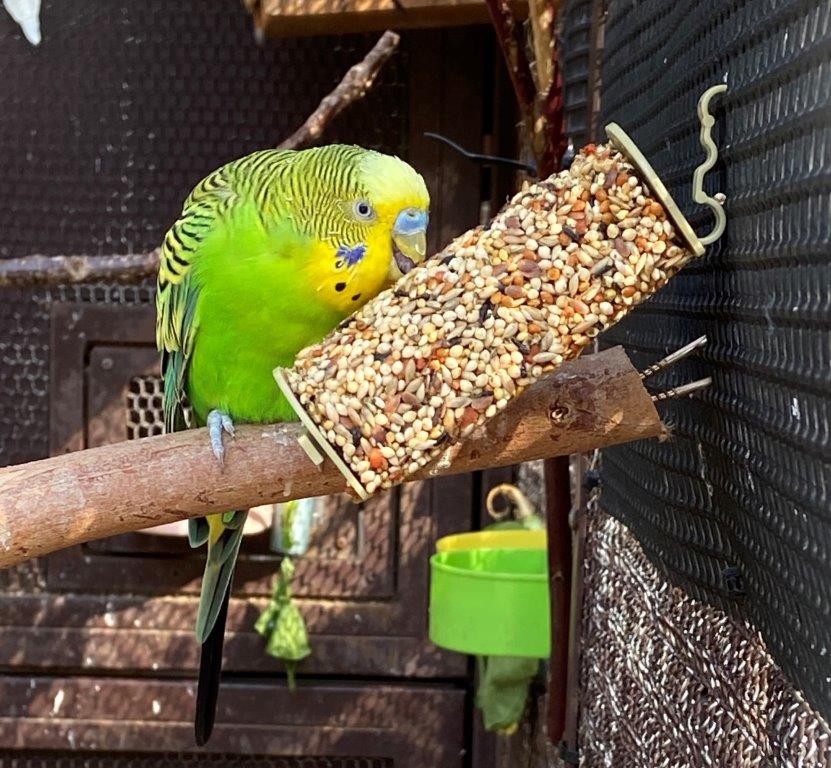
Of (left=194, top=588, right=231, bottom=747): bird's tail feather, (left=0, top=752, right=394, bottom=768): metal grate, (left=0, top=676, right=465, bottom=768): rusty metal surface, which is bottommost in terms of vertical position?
(left=0, top=752, right=394, bottom=768): metal grate

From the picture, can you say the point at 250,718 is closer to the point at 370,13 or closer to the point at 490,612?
the point at 490,612

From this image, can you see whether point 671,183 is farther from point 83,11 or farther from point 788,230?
point 83,11

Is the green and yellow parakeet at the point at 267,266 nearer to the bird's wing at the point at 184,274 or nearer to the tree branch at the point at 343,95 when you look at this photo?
the bird's wing at the point at 184,274

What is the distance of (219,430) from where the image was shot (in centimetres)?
103

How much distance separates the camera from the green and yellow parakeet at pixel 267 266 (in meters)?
1.03

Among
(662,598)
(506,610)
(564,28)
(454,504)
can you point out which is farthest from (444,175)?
(662,598)

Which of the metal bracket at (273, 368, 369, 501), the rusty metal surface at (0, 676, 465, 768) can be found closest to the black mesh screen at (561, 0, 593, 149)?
the metal bracket at (273, 368, 369, 501)

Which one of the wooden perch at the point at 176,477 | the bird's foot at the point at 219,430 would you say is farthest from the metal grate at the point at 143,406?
the wooden perch at the point at 176,477

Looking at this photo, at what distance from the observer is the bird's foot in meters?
0.97

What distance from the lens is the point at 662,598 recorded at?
3.53 ft

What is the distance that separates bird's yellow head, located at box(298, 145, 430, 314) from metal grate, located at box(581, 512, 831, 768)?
1.38 ft

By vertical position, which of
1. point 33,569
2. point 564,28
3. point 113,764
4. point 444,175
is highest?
point 564,28

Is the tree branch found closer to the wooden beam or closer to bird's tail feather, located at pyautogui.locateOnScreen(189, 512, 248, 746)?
the wooden beam

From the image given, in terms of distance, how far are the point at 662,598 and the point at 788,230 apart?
48 centimetres
